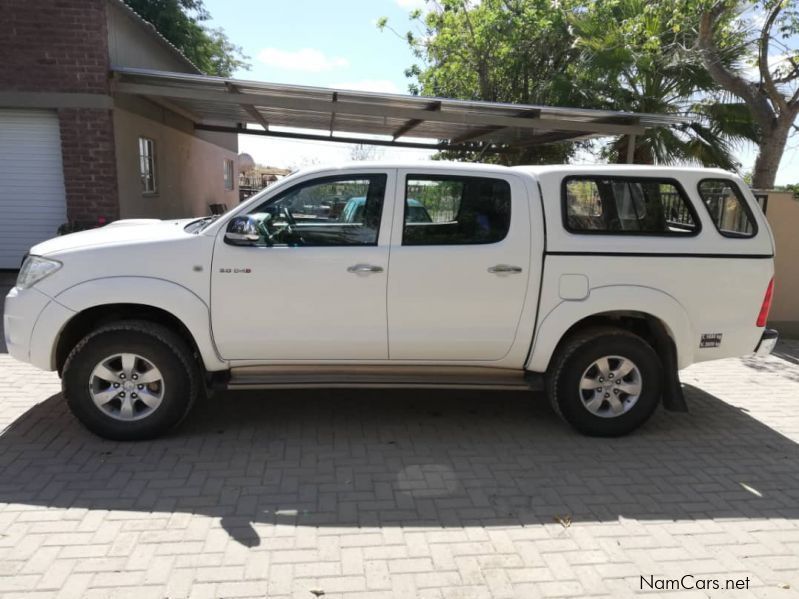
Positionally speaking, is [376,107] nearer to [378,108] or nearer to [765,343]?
[378,108]

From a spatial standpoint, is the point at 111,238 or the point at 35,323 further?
the point at 111,238

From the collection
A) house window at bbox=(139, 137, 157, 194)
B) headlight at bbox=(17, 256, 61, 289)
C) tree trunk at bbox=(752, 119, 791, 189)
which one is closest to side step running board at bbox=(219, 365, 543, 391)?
headlight at bbox=(17, 256, 61, 289)

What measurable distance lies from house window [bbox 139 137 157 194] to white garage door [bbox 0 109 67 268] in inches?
62.4

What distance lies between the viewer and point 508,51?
52.2 ft

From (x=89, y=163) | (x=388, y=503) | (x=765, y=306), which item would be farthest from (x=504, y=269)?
(x=89, y=163)

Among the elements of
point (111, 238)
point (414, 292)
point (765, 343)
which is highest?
point (111, 238)

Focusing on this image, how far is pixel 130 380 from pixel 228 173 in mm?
17490

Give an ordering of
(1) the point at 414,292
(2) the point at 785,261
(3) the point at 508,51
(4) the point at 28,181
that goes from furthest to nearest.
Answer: (3) the point at 508,51 < (4) the point at 28,181 < (2) the point at 785,261 < (1) the point at 414,292

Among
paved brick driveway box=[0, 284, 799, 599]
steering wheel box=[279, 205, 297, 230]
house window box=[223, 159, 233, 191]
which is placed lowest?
paved brick driveway box=[0, 284, 799, 599]

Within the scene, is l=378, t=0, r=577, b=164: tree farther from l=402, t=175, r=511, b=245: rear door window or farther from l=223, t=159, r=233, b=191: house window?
l=402, t=175, r=511, b=245: rear door window

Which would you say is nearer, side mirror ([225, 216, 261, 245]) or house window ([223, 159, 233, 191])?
side mirror ([225, 216, 261, 245])

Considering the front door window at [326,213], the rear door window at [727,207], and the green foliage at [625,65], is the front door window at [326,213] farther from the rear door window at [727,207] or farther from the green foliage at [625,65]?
the green foliage at [625,65]

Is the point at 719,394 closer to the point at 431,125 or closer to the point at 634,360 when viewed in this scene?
the point at 634,360

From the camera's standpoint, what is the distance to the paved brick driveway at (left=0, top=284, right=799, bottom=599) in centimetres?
288
